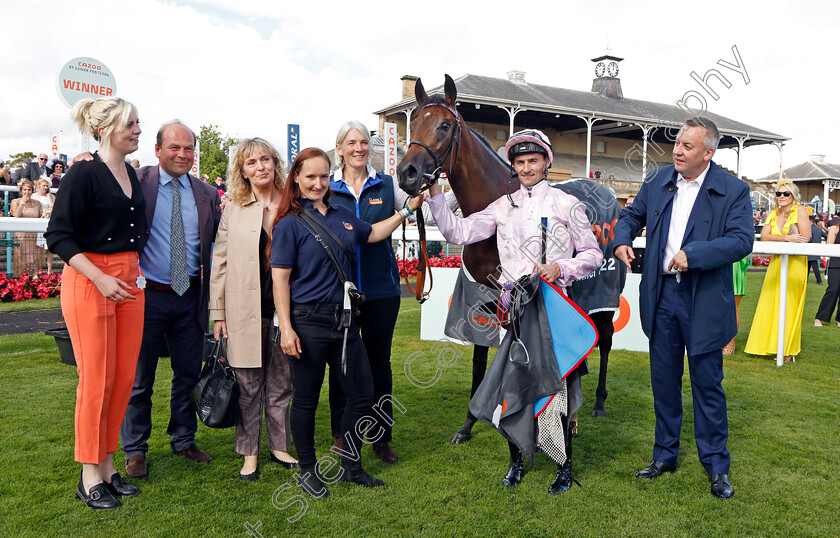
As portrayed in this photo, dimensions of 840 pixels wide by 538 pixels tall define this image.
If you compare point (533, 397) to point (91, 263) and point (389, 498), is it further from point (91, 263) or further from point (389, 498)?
point (91, 263)

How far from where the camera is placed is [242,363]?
3256 millimetres

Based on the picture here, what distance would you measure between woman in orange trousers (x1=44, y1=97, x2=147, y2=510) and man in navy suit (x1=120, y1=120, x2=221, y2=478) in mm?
236

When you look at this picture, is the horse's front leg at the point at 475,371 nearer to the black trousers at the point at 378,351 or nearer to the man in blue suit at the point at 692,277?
the black trousers at the point at 378,351

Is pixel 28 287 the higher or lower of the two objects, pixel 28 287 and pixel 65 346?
the higher

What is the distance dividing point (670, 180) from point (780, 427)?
2327 millimetres

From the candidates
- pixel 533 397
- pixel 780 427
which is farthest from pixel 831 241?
pixel 533 397

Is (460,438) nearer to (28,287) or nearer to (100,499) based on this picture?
(100,499)

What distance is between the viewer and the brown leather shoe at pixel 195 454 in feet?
11.7

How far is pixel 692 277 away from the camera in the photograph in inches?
125

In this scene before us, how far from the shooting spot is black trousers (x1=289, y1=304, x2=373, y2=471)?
117 inches

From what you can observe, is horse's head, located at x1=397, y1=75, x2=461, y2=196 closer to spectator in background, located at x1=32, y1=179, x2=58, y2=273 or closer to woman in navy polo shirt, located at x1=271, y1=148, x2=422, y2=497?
woman in navy polo shirt, located at x1=271, y1=148, x2=422, y2=497

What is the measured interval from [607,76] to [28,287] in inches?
1440

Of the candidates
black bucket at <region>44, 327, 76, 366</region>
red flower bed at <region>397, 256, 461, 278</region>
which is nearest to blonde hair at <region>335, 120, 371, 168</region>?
black bucket at <region>44, 327, 76, 366</region>

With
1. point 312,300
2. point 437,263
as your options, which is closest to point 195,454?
point 312,300
